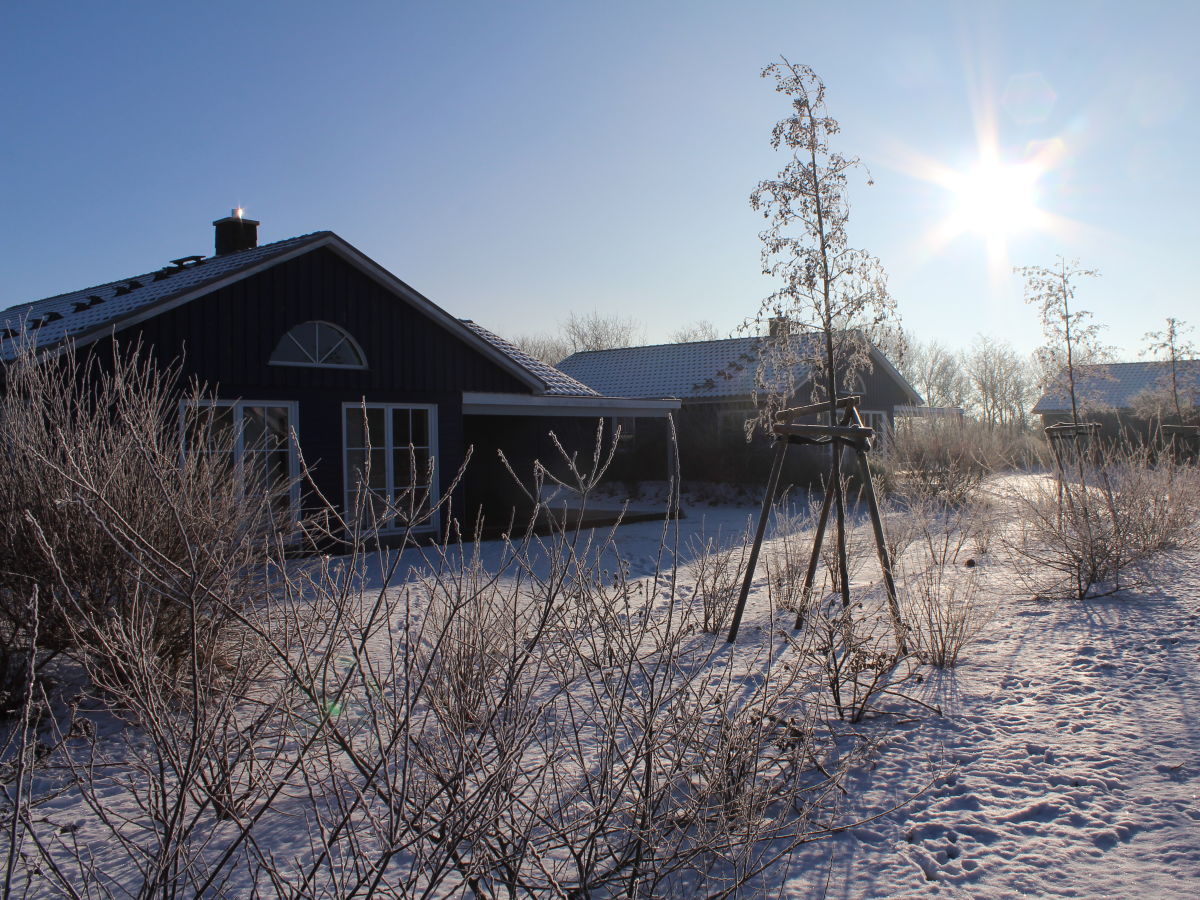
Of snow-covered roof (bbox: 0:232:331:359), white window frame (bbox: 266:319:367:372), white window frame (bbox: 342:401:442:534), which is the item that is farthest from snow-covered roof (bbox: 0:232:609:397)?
white window frame (bbox: 342:401:442:534)

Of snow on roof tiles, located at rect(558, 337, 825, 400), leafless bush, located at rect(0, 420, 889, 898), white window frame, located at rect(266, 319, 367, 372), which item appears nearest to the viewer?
leafless bush, located at rect(0, 420, 889, 898)

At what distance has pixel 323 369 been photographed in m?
11.0

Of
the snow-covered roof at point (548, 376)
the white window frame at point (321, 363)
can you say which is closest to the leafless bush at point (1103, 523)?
the snow-covered roof at point (548, 376)

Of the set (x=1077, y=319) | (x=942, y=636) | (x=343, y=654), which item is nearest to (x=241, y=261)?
(x=343, y=654)

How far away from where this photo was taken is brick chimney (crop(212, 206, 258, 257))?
1446 cm

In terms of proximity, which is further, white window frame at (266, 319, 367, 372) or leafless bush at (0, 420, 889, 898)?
white window frame at (266, 319, 367, 372)

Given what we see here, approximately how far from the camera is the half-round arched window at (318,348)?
10.8 metres

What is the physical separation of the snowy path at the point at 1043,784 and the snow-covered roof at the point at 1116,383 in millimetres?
9964

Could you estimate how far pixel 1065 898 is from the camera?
291 centimetres

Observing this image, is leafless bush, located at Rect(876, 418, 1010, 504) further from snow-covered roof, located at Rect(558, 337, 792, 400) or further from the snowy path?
the snowy path

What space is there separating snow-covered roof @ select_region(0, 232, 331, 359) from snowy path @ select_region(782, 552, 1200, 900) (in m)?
7.95

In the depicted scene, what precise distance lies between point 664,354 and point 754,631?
20670mm

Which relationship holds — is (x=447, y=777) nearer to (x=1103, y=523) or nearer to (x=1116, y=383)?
(x=1103, y=523)

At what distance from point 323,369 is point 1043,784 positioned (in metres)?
9.31
